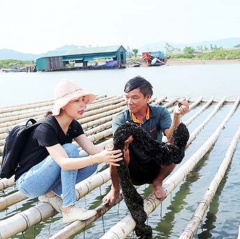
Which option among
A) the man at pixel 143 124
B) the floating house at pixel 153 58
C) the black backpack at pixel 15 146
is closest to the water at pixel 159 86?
the man at pixel 143 124

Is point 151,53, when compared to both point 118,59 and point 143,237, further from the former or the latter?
point 143,237

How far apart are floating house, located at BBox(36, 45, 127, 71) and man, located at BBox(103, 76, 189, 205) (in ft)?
131

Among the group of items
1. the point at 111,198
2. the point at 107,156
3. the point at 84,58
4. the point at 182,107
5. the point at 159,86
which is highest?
the point at 84,58

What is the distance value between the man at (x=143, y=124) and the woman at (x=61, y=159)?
305 millimetres

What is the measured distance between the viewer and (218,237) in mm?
3340

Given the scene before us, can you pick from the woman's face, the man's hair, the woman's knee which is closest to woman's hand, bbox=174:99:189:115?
the man's hair

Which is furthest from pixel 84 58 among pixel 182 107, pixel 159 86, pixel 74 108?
pixel 74 108

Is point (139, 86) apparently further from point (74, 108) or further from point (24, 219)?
point (24, 219)

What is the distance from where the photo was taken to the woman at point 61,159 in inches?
98.5

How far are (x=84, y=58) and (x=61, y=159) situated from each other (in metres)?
43.0

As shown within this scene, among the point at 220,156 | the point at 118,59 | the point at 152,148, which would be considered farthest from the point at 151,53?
the point at 152,148

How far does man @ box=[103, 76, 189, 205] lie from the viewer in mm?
2918

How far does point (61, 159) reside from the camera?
97.0 inches

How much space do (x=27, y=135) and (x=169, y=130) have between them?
1083mm
